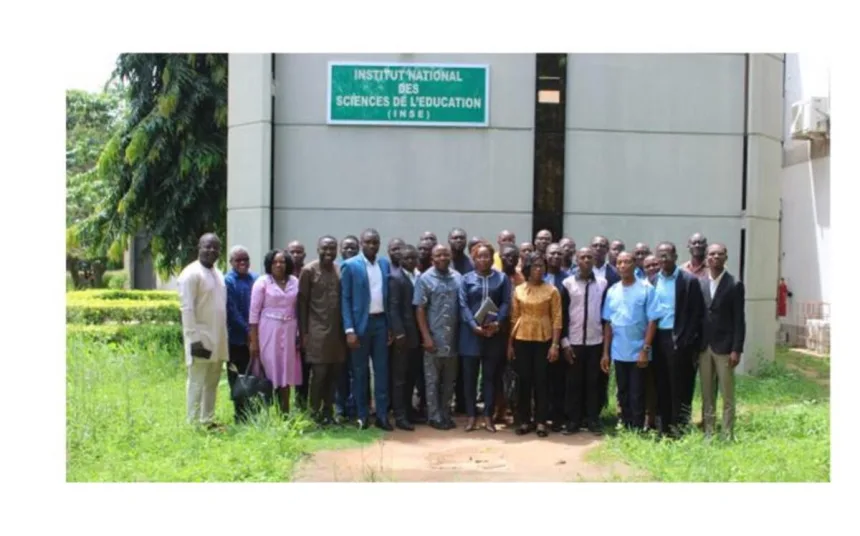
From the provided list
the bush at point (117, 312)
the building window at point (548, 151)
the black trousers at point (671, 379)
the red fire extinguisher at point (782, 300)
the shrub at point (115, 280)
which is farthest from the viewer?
the shrub at point (115, 280)

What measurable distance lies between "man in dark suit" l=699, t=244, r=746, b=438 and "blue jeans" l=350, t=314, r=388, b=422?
8.95ft

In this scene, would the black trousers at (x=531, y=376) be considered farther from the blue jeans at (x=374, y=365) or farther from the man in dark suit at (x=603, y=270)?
the blue jeans at (x=374, y=365)

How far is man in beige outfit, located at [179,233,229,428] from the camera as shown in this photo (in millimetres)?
6785

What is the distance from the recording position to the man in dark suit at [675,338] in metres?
6.94

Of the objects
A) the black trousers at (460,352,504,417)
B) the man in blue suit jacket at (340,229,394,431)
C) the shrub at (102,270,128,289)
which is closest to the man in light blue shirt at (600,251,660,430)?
the black trousers at (460,352,504,417)

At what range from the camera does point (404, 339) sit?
24.3 feet

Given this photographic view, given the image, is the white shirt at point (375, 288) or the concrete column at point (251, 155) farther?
the concrete column at point (251, 155)

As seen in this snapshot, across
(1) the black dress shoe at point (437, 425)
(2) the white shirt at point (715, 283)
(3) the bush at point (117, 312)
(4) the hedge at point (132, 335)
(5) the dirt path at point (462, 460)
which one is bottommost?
(5) the dirt path at point (462, 460)

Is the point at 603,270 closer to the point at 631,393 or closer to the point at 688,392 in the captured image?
the point at 631,393

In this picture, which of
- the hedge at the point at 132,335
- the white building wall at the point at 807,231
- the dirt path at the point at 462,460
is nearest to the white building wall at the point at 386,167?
the hedge at the point at 132,335

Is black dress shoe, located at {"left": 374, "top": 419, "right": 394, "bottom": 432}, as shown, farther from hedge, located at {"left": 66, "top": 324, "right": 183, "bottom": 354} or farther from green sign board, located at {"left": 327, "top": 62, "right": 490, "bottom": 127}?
hedge, located at {"left": 66, "top": 324, "right": 183, "bottom": 354}

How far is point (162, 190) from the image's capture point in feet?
47.3

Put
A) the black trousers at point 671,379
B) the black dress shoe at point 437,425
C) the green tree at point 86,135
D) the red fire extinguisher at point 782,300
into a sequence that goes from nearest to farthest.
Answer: the black trousers at point 671,379
the black dress shoe at point 437,425
the red fire extinguisher at point 782,300
the green tree at point 86,135

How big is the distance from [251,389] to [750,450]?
3.99m
